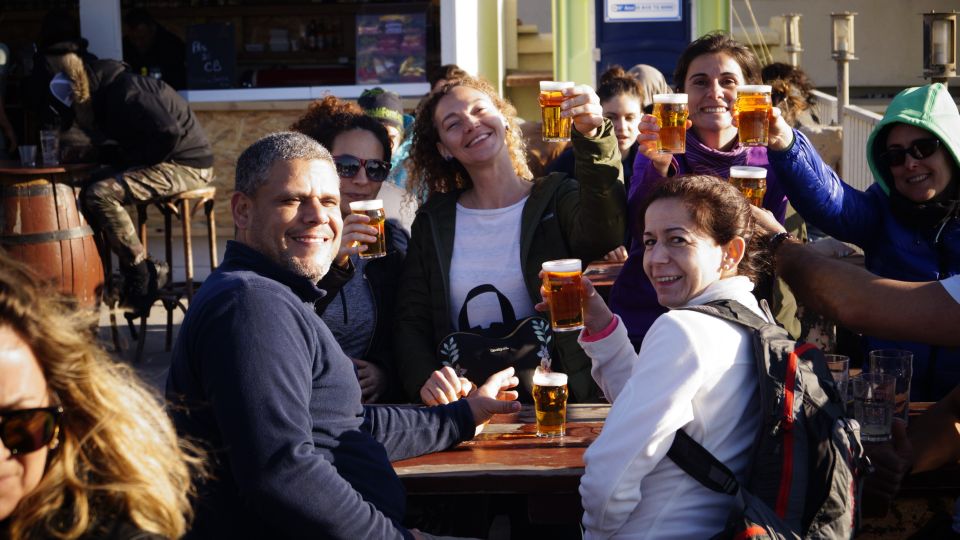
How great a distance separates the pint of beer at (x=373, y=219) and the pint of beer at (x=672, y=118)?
98cm

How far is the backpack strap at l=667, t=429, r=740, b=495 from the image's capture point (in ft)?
7.43

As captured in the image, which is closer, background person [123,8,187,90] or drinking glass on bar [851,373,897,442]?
drinking glass on bar [851,373,897,442]

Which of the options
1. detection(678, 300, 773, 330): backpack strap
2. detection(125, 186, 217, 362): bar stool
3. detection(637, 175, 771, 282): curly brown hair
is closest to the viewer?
detection(678, 300, 773, 330): backpack strap

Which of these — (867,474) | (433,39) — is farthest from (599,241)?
(433,39)

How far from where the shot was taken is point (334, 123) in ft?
13.3

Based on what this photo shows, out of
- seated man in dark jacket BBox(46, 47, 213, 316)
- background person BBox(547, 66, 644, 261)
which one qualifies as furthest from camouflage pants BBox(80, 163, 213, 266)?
background person BBox(547, 66, 644, 261)

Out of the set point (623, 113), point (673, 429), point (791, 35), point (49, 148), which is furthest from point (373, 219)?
point (791, 35)

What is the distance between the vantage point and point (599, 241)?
3516mm

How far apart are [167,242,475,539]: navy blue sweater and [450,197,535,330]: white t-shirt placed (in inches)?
44.5

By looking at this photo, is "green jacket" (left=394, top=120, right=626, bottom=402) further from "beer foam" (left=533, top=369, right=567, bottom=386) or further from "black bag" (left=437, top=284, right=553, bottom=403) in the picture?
"beer foam" (left=533, top=369, right=567, bottom=386)

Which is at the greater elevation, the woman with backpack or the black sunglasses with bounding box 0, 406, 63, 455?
the black sunglasses with bounding box 0, 406, 63, 455

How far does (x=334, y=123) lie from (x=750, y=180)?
5.27 feet

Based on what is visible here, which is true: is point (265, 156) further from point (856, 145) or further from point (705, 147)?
point (856, 145)

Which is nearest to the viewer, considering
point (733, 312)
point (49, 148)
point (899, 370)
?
point (733, 312)
